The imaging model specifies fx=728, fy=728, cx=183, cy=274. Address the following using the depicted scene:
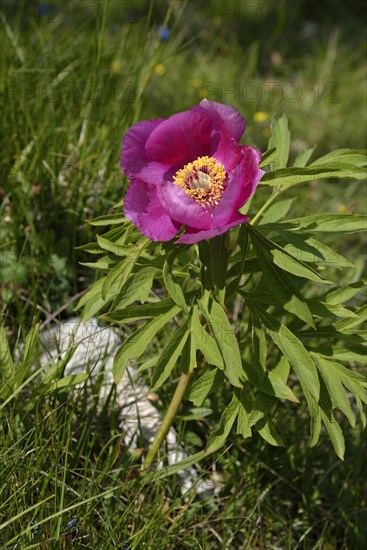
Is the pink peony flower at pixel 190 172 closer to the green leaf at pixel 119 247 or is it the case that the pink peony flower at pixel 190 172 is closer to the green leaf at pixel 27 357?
the green leaf at pixel 119 247

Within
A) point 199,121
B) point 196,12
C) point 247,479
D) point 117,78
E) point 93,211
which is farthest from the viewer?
point 196,12

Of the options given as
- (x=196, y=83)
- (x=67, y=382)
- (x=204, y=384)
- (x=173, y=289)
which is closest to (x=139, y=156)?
(x=173, y=289)

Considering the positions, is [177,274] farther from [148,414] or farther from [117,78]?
[117,78]

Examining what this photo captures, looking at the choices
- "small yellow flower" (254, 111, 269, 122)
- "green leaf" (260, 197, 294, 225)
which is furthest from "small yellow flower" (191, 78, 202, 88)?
"green leaf" (260, 197, 294, 225)

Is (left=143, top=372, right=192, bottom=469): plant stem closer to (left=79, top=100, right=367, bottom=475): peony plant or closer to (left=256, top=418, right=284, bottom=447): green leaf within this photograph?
(left=79, top=100, right=367, bottom=475): peony plant

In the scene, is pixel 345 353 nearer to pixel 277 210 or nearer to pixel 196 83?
pixel 277 210

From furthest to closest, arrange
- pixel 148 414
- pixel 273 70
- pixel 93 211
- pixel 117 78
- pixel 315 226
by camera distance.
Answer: pixel 273 70
pixel 117 78
pixel 93 211
pixel 148 414
pixel 315 226

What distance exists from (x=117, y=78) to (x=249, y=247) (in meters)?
1.52

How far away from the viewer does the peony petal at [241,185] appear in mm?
1426

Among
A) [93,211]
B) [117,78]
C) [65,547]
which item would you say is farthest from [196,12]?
[65,547]

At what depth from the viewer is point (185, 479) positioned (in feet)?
6.73

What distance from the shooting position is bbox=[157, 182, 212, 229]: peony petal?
1434 mm

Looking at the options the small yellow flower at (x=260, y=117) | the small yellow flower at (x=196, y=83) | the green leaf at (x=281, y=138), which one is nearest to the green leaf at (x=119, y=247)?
the green leaf at (x=281, y=138)

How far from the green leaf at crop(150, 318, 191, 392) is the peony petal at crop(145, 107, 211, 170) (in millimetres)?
359
